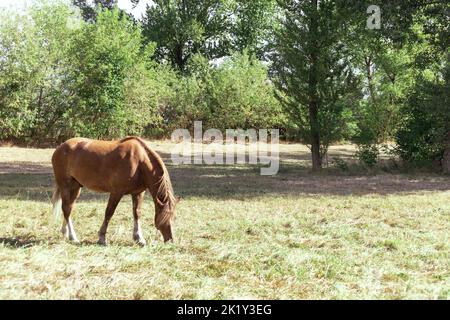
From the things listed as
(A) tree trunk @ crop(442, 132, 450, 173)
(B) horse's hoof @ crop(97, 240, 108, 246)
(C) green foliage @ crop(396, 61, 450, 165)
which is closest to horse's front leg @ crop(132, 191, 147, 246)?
(B) horse's hoof @ crop(97, 240, 108, 246)

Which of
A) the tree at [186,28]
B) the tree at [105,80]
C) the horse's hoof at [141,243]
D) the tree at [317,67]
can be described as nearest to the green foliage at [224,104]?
the tree at [105,80]

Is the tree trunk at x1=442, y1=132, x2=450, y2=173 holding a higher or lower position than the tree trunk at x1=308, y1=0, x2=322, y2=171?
lower

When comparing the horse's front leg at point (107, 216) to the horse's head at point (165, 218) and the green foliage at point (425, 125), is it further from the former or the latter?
the green foliage at point (425, 125)

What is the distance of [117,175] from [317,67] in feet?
43.8

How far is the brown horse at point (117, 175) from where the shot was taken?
703cm

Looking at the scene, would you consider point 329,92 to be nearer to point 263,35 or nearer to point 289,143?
point 289,143

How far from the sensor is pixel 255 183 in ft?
50.5

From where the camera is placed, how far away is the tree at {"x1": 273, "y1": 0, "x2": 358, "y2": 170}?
1848 cm

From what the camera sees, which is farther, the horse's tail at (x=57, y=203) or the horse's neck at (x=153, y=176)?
the horse's tail at (x=57, y=203)

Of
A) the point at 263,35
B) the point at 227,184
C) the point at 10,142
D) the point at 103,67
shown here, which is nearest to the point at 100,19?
the point at 103,67

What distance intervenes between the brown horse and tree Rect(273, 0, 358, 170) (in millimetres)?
12874

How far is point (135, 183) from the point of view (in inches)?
283

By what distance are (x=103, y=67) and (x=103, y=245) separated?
23.3 metres

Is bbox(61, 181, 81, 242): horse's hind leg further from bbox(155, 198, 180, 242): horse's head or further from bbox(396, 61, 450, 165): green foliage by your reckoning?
bbox(396, 61, 450, 165): green foliage
